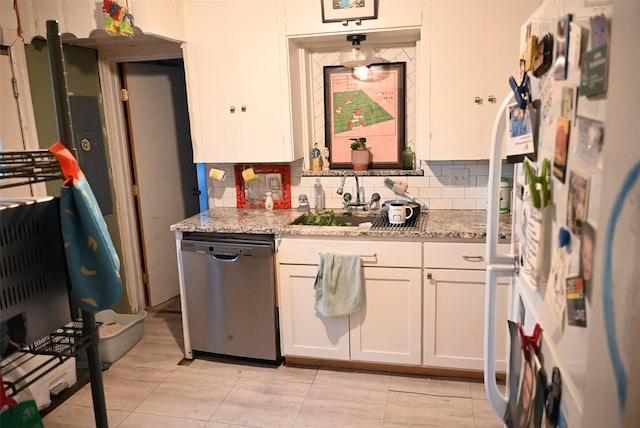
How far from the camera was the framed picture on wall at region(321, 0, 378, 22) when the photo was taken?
9.02 ft

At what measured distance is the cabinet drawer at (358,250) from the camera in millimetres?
2637

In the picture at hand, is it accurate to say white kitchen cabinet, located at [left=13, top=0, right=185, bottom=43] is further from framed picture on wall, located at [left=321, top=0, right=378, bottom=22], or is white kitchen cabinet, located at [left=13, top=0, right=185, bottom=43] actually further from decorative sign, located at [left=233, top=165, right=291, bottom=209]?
decorative sign, located at [left=233, top=165, right=291, bottom=209]

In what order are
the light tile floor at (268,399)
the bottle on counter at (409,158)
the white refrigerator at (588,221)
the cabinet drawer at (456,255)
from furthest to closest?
the bottle on counter at (409,158) < the cabinet drawer at (456,255) < the light tile floor at (268,399) < the white refrigerator at (588,221)

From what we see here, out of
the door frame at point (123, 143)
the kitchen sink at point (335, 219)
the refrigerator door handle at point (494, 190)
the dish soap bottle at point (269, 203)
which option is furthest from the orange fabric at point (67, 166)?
the door frame at point (123, 143)

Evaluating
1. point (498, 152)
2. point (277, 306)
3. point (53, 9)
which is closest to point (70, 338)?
point (498, 152)

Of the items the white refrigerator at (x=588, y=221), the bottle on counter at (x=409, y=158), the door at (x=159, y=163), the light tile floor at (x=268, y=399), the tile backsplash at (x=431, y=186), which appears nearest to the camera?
the white refrigerator at (x=588, y=221)

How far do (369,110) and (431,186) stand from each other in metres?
0.66

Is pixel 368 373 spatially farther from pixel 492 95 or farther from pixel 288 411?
pixel 492 95

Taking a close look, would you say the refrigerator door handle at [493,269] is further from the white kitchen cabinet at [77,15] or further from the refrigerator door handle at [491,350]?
the white kitchen cabinet at [77,15]

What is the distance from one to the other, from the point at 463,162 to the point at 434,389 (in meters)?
1.41

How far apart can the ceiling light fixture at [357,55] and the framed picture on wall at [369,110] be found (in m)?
0.17

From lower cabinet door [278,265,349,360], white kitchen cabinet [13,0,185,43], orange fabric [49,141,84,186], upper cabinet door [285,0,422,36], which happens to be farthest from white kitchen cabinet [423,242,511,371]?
white kitchen cabinet [13,0,185,43]

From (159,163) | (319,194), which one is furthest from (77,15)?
(319,194)

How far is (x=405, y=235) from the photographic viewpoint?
261 centimetres
